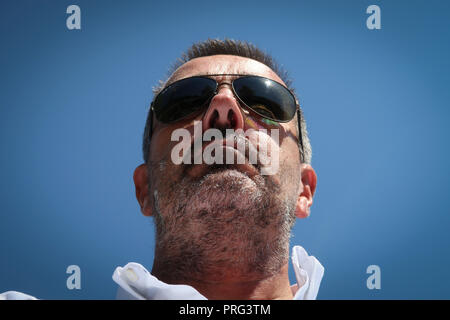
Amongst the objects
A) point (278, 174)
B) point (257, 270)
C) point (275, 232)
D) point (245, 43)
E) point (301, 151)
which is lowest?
point (257, 270)

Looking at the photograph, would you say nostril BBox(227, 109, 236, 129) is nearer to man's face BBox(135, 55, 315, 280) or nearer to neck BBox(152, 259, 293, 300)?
man's face BBox(135, 55, 315, 280)

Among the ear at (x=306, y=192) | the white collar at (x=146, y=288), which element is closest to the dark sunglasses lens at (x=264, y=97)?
the ear at (x=306, y=192)

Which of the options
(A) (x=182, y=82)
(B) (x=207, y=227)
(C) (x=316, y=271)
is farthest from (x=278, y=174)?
(A) (x=182, y=82)

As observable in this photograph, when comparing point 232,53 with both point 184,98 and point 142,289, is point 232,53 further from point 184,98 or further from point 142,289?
point 142,289

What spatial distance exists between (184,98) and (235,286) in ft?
3.92

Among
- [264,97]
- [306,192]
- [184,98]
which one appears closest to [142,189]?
[184,98]

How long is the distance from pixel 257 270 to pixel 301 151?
104 centimetres

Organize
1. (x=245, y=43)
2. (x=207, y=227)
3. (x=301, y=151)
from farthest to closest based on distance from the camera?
(x=245, y=43) → (x=301, y=151) → (x=207, y=227)

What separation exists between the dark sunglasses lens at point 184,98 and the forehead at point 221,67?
0.71 ft

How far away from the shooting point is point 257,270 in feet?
7.02

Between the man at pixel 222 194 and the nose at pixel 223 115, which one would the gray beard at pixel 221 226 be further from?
the nose at pixel 223 115

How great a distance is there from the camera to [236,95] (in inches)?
91.8
